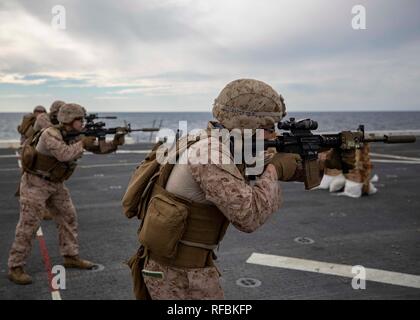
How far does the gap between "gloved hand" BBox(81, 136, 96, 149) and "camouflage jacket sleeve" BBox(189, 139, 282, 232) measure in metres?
3.40

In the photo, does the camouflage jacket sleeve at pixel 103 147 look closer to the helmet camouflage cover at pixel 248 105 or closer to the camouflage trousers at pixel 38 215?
the camouflage trousers at pixel 38 215

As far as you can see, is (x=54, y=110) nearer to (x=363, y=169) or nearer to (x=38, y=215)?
(x=38, y=215)

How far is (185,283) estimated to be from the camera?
255 centimetres

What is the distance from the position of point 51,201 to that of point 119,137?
1300 millimetres

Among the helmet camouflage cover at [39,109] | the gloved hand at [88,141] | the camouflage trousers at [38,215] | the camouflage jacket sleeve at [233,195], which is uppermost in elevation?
the helmet camouflage cover at [39,109]

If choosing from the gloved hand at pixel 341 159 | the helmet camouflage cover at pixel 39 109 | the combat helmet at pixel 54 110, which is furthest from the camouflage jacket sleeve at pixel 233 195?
the helmet camouflage cover at pixel 39 109

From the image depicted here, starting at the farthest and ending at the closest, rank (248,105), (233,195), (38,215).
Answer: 1. (38,215)
2. (248,105)
3. (233,195)

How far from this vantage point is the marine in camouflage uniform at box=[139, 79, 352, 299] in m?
2.22

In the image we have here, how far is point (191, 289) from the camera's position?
2.53m

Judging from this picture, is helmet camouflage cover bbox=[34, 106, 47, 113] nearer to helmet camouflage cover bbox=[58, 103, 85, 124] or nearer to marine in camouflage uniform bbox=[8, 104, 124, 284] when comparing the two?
marine in camouflage uniform bbox=[8, 104, 124, 284]

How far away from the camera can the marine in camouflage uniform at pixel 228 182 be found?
2223 millimetres

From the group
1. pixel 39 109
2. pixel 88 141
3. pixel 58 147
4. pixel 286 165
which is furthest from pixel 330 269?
pixel 39 109

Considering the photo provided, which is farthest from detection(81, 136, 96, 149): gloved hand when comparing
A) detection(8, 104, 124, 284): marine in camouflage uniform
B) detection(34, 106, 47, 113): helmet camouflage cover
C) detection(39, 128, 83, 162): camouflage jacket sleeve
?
detection(34, 106, 47, 113): helmet camouflage cover

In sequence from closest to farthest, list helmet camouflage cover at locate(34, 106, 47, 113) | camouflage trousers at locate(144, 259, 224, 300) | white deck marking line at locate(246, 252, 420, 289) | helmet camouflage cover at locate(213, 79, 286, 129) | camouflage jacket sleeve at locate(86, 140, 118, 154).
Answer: helmet camouflage cover at locate(213, 79, 286, 129)
camouflage trousers at locate(144, 259, 224, 300)
white deck marking line at locate(246, 252, 420, 289)
camouflage jacket sleeve at locate(86, 140, 118, 154)
helmet camouflage cover at locate(34, 106, 47, 113)
